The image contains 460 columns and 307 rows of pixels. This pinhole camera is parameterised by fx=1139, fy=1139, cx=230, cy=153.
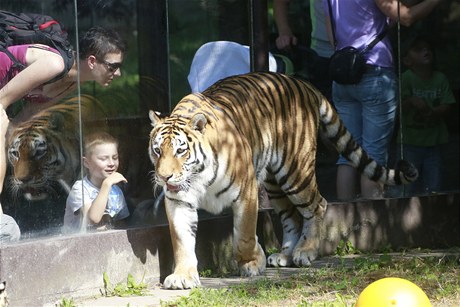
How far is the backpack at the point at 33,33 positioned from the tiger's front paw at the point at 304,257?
221 cm

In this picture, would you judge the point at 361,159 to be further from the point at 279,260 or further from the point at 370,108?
the point at 279,260

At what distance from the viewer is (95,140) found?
7633mm

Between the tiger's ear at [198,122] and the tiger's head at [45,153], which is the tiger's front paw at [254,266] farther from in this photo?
the tiger's head at [45,153]

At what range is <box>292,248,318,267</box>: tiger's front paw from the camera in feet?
27.1

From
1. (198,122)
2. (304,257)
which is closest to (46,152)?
(198,122)

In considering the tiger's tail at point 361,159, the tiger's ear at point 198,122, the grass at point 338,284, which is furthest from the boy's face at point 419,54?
the tiger's ear at point 198,122

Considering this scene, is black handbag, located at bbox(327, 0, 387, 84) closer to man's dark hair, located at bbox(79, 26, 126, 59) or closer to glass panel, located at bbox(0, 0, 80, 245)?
man's dark hair, located at bbox(79, 26, 126, 59)

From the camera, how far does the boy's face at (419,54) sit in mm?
9414

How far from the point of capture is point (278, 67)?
30.0 ft

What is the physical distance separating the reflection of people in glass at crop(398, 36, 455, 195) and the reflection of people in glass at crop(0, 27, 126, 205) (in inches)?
107

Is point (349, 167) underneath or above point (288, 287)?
above

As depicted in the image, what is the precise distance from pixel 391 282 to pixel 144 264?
106 inches

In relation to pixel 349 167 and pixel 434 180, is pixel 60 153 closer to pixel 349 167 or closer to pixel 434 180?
pixel 349 167

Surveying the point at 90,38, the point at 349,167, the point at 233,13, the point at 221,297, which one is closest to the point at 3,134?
the point at 90,38
